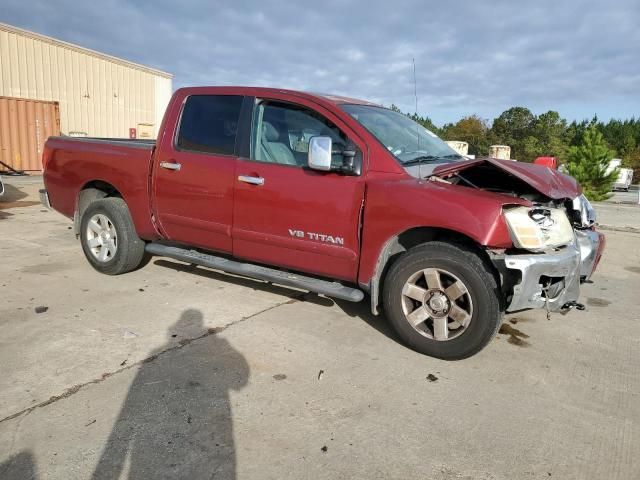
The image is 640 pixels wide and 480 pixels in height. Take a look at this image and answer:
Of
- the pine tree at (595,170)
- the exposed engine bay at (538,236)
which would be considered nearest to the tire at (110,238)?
the exposed engine bay at (538,236)

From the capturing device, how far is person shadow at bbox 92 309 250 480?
7.14 ft

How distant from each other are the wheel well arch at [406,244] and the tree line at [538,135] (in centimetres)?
4956

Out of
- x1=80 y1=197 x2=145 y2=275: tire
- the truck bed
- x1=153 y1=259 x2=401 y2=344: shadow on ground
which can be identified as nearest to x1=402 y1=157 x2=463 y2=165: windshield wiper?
x1=153 y1=259 x2=401 y2=344: shadow on ground

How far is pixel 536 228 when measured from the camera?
3.15 m

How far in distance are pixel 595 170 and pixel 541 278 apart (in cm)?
1538

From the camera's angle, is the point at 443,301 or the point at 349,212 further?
the point at 349,212

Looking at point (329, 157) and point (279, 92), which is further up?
point (279, 92)

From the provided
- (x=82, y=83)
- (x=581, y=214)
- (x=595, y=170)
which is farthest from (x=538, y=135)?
(x=581, y=214)

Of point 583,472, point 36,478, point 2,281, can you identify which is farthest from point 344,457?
point 2,281

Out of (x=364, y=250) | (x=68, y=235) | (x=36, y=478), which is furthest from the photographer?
(x=68, y=235)

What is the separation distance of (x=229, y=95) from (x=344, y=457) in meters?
3.21

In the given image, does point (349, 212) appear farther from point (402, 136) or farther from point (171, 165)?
point (171, 165)

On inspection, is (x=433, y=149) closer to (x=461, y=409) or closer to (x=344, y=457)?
(x=461, y=409)

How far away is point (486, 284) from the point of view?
3139mm
